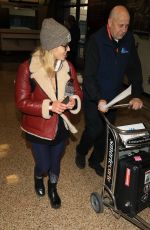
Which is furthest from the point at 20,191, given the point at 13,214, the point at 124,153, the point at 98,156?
the point at 124,153

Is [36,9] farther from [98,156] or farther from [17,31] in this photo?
[98,156]

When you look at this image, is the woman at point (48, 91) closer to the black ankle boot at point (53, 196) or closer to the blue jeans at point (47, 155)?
the blue jeans at point (47, 155)

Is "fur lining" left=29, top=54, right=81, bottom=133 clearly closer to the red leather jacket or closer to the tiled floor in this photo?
the red leather jacket

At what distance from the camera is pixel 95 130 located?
2484 mm

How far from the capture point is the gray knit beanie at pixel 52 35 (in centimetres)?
177

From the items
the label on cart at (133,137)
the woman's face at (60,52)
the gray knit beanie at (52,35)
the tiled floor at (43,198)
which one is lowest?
the tiled floor at (43,198)

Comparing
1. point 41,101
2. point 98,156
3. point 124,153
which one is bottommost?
point 98,156

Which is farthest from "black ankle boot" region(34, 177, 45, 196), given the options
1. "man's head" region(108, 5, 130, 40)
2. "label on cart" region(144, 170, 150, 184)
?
"man's head" region(108, 5, 130, 40)

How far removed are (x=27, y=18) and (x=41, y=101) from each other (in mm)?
10979

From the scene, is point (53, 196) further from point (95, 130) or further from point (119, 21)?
point (119, 21)

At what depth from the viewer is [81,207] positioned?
2.27 m

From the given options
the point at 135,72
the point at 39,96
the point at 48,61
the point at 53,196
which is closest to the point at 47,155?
the point at 53,196

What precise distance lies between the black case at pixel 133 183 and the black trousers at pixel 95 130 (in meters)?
0.61

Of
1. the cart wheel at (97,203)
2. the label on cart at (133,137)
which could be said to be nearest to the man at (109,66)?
the label on cart at (133,137)
